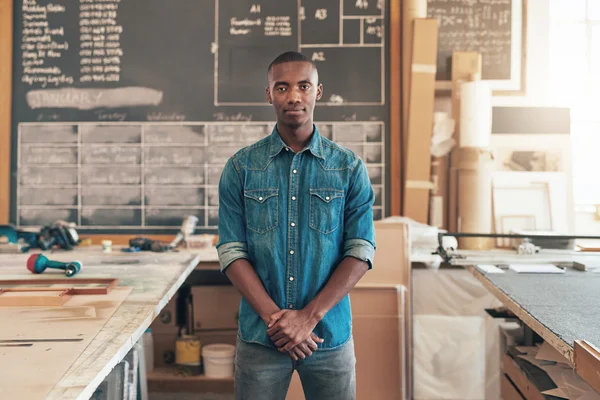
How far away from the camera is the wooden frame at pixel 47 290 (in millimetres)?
1854

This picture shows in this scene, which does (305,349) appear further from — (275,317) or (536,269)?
(536,269)

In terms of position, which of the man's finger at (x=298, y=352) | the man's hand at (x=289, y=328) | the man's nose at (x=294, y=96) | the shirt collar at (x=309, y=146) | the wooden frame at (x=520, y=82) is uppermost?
the wooden frame at (x=520, y=82)

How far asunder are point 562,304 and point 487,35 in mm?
2263

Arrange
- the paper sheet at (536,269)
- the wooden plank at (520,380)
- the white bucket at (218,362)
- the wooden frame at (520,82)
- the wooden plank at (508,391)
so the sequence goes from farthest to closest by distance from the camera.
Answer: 1. the wooden frame at (520,82)
2. the white bucket at (218,362)
3. the paper sheet at (536,269)
4. the wooden plank at (508,391)
5. the wooden plank at (520,380)

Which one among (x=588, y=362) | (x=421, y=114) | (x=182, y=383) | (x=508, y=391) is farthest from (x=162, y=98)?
(x=588, y=362)

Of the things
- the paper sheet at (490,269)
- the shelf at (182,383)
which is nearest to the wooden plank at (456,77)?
the paper sheet at (490,269)

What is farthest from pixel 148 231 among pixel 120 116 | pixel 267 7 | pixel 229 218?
pixel 229 218

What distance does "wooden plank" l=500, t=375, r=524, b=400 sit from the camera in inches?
88.7

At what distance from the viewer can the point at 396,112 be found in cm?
371

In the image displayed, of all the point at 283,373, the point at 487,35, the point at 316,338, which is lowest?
the point at 283,373

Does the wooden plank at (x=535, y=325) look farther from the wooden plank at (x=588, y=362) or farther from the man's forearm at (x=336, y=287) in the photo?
the man's forearm at (x=336, y=287)

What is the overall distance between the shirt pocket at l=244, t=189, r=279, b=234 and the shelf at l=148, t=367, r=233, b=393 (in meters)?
1.99

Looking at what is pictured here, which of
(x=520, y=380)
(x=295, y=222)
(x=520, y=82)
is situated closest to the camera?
(x=295, y=222)

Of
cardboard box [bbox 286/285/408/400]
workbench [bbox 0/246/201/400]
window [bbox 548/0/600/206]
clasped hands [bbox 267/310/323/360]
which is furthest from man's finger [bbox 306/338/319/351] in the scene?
window [bbox 548/0/600/206]
